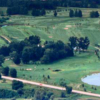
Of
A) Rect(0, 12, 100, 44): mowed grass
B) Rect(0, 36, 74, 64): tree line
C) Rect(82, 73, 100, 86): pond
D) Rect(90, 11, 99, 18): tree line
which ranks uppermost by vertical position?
Rect(90, 11, 99, 18): tree line

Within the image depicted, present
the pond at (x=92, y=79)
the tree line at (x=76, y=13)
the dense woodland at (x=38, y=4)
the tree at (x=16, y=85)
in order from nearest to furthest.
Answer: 1. the tree at (x=16, y=85)
2. the pond at (x=92, y=79)
3. the tree line at (x=76, y=13)
4. the dense woodland at (x=38, y=4)

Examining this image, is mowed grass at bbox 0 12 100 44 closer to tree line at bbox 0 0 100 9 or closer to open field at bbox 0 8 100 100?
open field at bbox 0 8 100 100

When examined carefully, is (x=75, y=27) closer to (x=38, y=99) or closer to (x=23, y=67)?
(x=23, y=67)

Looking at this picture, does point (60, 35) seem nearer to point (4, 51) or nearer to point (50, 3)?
point (4, 51)

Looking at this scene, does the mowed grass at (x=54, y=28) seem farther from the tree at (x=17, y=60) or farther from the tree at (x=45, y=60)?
the tree at (x=17, y=60)

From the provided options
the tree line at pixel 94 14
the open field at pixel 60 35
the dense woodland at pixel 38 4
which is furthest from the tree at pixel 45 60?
the dense woodland at pixel 38 4

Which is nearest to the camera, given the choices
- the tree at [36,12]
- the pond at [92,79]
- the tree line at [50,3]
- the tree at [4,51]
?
the pond at [92,79]

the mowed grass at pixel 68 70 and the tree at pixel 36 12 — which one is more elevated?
the tree at pixel 36 12

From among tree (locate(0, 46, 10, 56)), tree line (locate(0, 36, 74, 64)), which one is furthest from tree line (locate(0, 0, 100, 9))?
tree (locate(0, 46, 10, 56))

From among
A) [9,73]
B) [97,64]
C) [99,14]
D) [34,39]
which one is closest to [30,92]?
[9,73]
